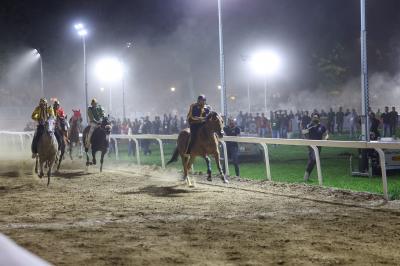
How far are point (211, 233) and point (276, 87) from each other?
64968mm

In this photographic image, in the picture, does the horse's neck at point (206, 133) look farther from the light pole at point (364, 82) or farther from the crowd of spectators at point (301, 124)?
the crowd of spectators at point (301, 124)

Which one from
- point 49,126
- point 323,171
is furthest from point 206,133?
point 323,171

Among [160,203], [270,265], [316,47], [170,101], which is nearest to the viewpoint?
[270,265]

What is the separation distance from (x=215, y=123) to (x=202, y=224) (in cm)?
551

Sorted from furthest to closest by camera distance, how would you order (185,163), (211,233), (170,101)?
1. (170,101)
2. (185,163)
3. (211,233)

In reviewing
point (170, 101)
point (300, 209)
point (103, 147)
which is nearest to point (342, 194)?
point (300, 209)

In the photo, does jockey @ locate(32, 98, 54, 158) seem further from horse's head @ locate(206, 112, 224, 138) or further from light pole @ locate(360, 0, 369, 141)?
light pole @ locate(360, 0, 369, 141)

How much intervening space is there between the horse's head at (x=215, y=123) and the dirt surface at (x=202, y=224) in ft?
4.36

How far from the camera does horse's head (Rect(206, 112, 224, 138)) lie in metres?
12.8

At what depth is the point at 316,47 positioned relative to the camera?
218ft

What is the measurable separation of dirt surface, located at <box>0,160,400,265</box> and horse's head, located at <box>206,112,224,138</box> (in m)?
1.33

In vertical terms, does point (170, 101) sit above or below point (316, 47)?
below

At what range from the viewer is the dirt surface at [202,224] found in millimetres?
5668

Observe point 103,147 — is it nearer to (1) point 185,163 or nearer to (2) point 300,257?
(1) point 185,163
